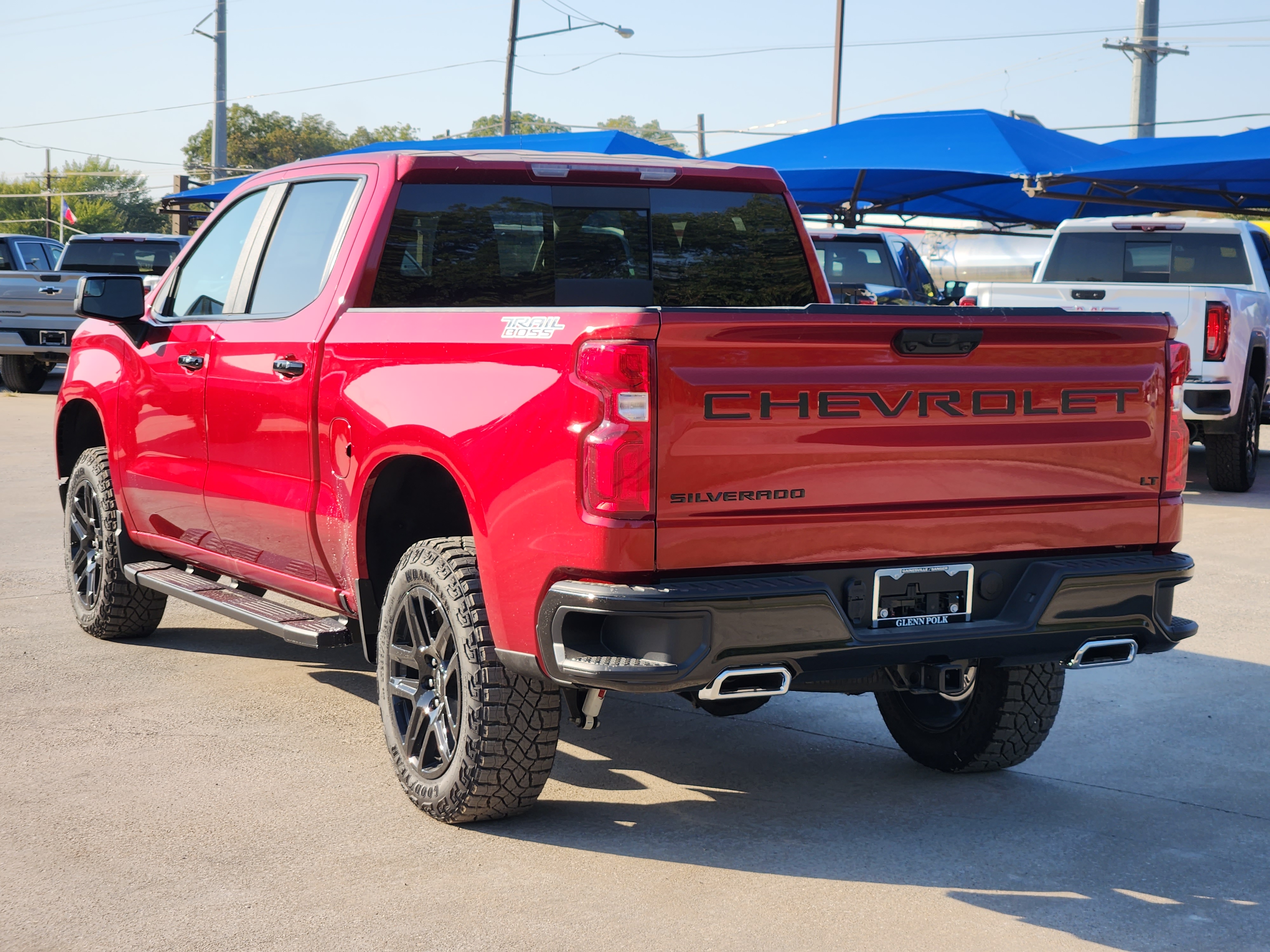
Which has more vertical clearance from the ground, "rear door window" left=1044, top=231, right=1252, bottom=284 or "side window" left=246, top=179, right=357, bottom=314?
"rear door window" left=1044, top=231, right=1252, bottom=284

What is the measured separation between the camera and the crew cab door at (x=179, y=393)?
5.72 meters

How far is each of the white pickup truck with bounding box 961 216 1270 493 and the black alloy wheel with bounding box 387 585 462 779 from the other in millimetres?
6877

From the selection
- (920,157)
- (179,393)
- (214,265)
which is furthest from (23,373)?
(179,393)

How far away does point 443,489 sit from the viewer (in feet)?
16.0

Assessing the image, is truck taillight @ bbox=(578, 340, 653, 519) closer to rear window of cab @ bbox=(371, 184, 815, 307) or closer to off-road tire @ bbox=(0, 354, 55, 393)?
rear window of cab @ bbox=(371, 184, 815, 307)

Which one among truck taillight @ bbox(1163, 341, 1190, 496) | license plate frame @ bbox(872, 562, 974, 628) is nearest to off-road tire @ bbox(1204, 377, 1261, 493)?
truck taillight @ bbox(1163, 341, 1190, 496)

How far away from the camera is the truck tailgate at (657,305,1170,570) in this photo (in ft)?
11.9

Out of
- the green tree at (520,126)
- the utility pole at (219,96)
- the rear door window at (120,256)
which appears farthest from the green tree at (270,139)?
the rear door window at (120,256)

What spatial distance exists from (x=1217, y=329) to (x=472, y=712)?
8642 millimetres

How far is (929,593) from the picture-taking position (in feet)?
13.0

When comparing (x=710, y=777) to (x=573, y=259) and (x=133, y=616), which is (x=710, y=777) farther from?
(x=133, y=616)

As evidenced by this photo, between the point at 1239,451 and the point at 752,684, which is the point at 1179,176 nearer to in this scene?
the point at 1239,451

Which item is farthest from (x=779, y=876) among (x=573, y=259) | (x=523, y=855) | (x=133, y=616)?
(x=133, y=616)

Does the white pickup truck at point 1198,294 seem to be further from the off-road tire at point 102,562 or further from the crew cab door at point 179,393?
the off-road tire at point 102,562
